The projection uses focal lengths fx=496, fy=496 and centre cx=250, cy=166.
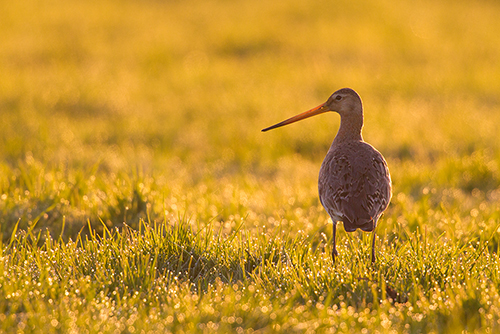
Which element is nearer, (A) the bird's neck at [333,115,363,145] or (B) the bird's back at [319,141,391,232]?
(B) the bird's back at [319,141,391,232]

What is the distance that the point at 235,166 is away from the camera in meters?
7.85

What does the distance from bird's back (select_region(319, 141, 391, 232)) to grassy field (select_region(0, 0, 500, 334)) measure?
0.31 metres

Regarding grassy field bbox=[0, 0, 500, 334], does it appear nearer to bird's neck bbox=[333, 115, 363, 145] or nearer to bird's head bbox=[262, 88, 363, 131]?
bird's neck bbox=[333, 115, 363, 145]

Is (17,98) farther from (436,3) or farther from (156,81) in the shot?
(436,3)

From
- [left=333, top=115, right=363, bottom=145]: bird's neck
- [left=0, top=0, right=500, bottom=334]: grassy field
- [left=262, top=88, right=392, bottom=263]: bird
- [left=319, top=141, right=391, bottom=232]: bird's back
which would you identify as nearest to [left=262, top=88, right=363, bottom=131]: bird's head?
[left=333, top=115, right=363, bottom=145]: bird's neck

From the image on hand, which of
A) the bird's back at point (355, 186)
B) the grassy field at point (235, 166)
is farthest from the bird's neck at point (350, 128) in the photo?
the grassy field at point (235, 166)

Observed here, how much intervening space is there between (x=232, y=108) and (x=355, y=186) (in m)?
6.95

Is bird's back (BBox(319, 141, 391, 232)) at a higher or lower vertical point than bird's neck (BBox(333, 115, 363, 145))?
lower

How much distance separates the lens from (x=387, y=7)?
19.5 m

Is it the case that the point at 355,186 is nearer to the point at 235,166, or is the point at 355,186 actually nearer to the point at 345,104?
the point at 345,104

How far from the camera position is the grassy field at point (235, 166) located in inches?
127

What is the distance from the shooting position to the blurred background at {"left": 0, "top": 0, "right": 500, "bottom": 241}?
17.5ft

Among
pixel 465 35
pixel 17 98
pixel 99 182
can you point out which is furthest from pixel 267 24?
pixel 99 182

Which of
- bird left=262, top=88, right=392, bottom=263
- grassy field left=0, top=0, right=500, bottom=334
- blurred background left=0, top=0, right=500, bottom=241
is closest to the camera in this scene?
grassy field left=0, top=0, right=500, bottom=334
